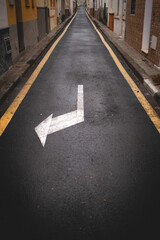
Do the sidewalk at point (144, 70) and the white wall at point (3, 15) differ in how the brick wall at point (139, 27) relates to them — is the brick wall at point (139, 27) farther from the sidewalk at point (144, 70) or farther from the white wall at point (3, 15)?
the white wall at point (3, 15)

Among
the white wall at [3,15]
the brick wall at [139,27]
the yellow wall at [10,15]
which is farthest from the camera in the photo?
the yellow wall at [10,15]

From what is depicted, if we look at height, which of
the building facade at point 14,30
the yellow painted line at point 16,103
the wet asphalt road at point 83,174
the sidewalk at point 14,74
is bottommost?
the wet asphalt road at point 83,174

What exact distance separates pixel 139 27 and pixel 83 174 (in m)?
9.33

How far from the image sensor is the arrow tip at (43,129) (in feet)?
12.7

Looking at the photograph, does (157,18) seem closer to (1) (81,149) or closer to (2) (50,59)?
(2) (50,59)

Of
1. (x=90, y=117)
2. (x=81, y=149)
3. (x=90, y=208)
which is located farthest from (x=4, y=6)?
(x=90, y=208)

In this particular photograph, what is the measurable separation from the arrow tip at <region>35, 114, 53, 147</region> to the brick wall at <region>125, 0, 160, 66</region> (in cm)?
496

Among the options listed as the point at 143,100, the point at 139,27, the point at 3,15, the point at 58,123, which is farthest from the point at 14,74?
the point at 139,27

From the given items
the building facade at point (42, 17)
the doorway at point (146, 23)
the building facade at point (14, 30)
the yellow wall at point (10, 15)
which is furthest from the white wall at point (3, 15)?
the building facade at point (42, 17)

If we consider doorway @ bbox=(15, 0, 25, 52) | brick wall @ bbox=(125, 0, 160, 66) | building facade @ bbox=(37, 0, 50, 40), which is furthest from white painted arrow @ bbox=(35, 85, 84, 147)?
building facade @ bbox=(37, 0, 50, 40)

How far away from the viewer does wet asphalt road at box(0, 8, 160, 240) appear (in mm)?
2291

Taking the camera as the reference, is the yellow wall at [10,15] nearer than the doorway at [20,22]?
Yes

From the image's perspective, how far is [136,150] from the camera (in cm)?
354

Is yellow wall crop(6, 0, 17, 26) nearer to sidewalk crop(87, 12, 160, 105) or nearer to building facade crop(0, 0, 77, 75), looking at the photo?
building facade crop(0, 0, 77, 75)
